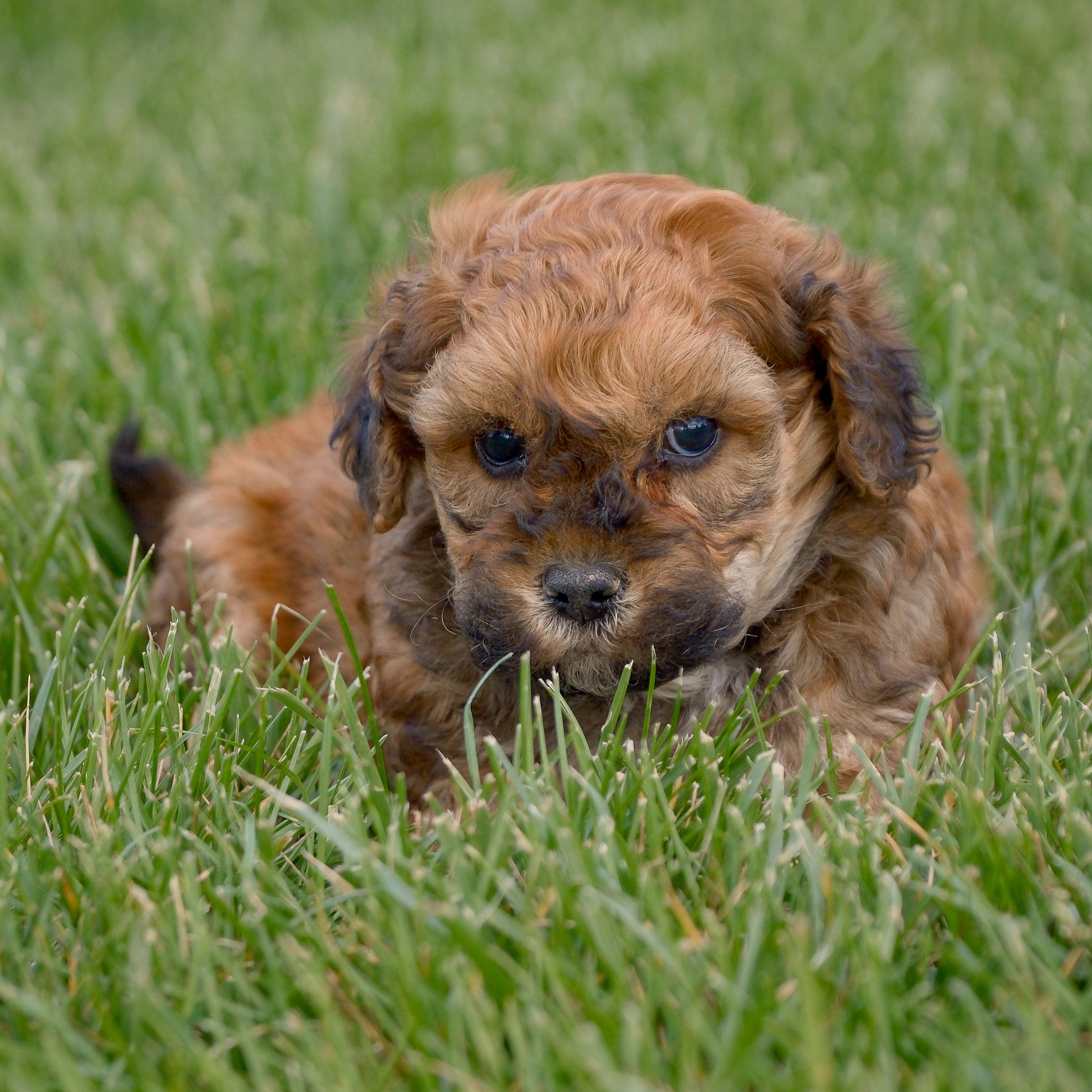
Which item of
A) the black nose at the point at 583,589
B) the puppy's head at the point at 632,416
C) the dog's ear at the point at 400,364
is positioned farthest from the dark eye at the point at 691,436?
the dog's ear at the point at 400,364

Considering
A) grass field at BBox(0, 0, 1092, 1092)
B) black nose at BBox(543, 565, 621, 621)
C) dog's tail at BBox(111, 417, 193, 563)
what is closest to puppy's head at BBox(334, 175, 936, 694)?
black nose at BBox(543, 565, 621, 621)

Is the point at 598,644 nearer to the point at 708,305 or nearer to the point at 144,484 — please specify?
the point at 708,305

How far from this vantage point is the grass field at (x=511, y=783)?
1.84m

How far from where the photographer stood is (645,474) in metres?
2.40

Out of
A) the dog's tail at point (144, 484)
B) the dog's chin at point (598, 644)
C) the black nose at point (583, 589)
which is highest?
the black nose at point (583, 589)

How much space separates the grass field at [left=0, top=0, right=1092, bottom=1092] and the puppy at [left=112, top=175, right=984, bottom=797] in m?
0.18

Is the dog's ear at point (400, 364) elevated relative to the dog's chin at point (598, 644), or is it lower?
elevated

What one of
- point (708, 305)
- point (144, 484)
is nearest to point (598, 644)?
point (708, 305)

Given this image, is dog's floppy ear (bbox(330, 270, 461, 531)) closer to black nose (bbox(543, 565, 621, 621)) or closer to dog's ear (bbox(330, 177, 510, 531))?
dog's ear (bbox(330, 177, 510, 531))

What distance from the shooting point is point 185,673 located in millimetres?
2787

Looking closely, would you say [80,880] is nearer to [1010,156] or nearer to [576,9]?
[1010,156]

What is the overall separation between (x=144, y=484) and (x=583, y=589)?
196 centimetres

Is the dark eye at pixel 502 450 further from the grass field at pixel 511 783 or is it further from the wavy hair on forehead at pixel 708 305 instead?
the grass field at pixel 511 783

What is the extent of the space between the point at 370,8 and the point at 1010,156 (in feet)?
16.2
